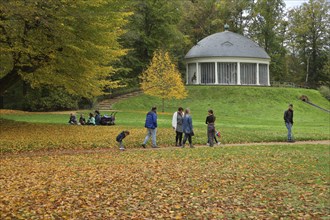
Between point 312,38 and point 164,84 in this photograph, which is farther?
point 312,38

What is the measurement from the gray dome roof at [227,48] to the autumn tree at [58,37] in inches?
1369

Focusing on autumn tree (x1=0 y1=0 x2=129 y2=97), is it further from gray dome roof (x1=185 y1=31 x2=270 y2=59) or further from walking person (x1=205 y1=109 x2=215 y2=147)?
gray dome roof (x1=185 y1=31 x2=270 y2=59)

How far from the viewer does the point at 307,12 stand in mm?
67625

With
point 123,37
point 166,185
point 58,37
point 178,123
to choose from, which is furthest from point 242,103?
point 166,185

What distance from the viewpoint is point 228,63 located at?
55.2 metres

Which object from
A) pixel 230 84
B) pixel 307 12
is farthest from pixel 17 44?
pixel 307 12

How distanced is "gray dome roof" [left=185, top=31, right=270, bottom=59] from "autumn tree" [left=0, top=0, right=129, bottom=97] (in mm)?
34777

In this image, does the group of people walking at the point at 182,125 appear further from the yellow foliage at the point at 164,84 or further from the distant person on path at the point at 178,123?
the yellow foliage at the point at 164,84

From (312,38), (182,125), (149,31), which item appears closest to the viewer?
(182,125)

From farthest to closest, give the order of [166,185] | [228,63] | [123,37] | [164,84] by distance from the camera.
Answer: [228,63] → [123,37] → [164,84] → [166,185]

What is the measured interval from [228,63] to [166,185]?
46411mm

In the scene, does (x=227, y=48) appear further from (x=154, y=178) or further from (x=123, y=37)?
(x=154, y=178)

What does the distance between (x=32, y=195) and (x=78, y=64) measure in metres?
12.3

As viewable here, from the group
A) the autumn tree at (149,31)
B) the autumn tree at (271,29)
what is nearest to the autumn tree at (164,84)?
the autumn tree at (149,31)
